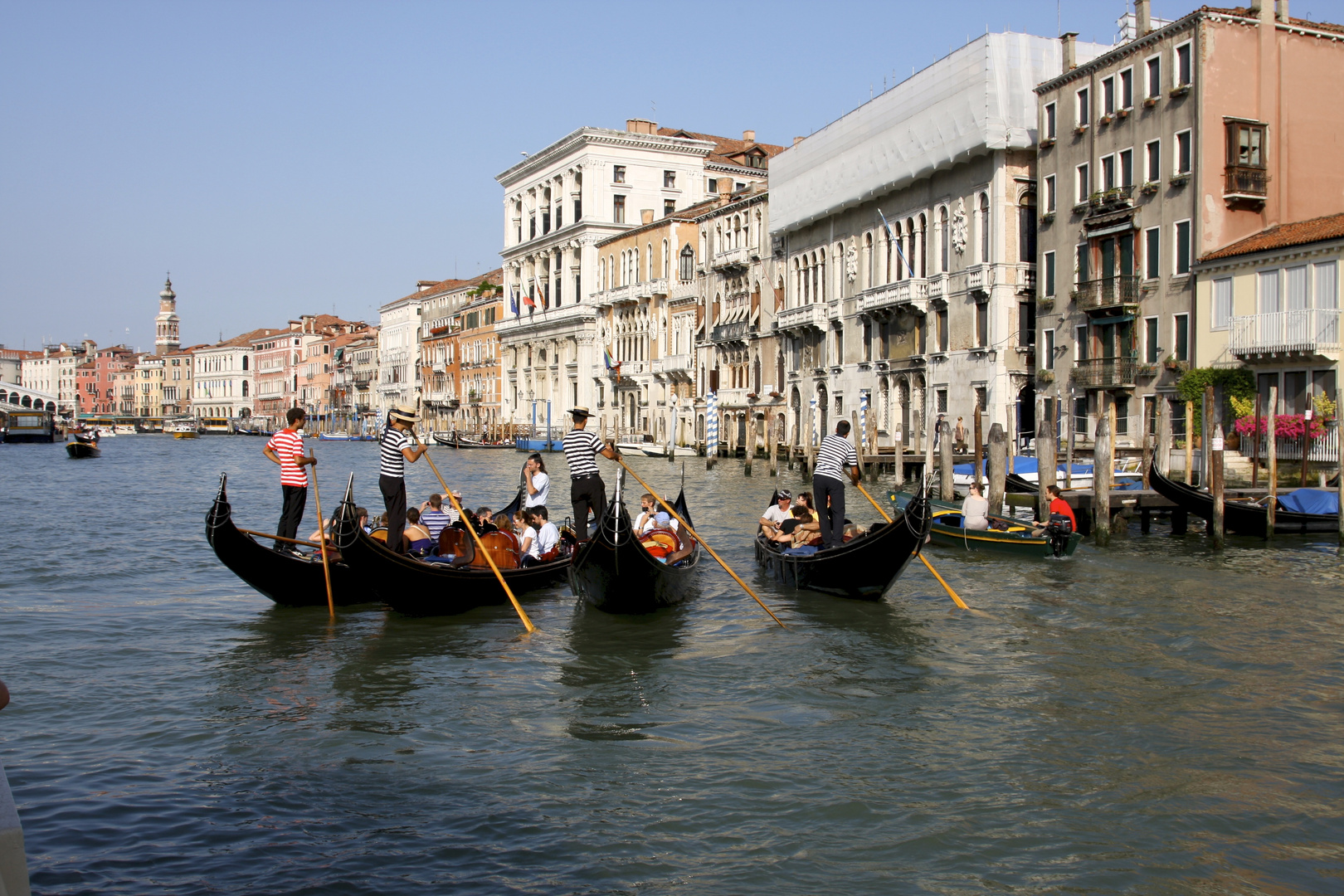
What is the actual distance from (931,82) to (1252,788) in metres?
20.8

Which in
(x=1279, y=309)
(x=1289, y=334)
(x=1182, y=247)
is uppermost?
(x=1182, y=247)

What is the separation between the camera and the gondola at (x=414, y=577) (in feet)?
23.3

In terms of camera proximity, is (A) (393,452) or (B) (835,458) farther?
(B) (835,458)

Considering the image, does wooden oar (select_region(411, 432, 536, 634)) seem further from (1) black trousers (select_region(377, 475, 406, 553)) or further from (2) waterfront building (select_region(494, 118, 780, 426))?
(2) waterfront building (select_region(494, 118, 780, 426))

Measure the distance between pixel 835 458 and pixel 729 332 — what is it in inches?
972

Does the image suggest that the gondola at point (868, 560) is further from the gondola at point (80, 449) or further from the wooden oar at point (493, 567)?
the gondola at point (80, 449)

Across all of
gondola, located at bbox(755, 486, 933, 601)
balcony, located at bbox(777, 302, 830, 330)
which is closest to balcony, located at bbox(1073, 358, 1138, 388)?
balcony, located at bbox(777, 302, 830, 330)

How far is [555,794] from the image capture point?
14.0 feet

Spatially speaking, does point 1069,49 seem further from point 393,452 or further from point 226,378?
point 226,378

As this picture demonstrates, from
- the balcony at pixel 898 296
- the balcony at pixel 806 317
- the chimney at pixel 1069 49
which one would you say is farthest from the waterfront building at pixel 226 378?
the chimney at pixel 1069 49

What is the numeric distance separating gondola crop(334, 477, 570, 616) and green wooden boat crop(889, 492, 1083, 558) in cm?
417

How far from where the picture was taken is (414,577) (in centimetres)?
739

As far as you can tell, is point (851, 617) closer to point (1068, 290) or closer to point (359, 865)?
point (359, 865)

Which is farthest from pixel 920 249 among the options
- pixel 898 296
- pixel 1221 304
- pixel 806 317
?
pixel 1221 304
